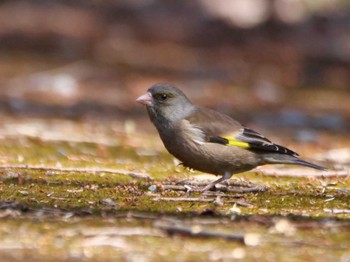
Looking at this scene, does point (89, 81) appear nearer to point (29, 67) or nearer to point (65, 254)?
point (29, 67)

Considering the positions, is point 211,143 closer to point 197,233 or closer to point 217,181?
point 217,181

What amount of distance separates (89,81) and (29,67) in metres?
1.34

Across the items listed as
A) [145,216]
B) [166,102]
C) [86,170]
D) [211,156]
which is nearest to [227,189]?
[211,156]

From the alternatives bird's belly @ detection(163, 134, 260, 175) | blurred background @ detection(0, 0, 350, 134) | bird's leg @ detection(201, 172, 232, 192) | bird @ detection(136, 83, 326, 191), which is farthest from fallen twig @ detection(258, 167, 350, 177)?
blurred background @ detection(0, 0, 350, 134)

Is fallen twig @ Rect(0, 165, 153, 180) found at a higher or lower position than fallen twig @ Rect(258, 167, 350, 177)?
lower

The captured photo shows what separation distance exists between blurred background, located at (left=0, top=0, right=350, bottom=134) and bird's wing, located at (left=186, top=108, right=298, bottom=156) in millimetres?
3522

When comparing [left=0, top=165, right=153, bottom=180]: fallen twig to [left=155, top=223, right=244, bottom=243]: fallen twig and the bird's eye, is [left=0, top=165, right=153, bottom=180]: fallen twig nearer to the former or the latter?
the bird's eye

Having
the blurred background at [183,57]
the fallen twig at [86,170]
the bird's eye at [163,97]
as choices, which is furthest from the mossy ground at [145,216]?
the blurred background at [183,57]

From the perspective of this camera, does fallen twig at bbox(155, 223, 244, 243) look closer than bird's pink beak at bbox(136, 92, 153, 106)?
Yes

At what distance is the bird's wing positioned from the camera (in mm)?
6625

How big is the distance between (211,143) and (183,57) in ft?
32.9

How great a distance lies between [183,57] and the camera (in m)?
16.5

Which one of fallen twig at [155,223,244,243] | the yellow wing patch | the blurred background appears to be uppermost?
the blurred background

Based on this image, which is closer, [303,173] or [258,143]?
[258,143]
